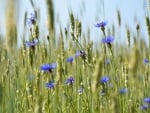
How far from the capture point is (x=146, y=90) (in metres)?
1.82

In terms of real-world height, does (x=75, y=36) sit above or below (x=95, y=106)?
above

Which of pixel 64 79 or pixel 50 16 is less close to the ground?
pixel 50 16

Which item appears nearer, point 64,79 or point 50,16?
point 50,16

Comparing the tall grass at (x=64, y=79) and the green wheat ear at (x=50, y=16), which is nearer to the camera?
the green wheat ear at (x=50, y=16)

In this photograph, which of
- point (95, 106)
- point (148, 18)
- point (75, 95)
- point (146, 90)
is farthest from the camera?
point (146, 90)

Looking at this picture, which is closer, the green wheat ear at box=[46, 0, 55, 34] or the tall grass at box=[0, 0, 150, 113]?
the green wheat ear at box=[46, 0, 55, 34]

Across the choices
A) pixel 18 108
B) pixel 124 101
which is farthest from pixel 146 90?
pixel 18 108

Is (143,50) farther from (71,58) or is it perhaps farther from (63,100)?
(63,100)

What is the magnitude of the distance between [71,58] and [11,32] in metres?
1.36

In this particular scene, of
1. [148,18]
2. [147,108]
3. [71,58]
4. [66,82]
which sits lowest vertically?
[147,108]

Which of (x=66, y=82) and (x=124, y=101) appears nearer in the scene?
(x=124, y=101)

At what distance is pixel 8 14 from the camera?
555 millimetres

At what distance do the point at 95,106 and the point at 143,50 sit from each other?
34.2 inches

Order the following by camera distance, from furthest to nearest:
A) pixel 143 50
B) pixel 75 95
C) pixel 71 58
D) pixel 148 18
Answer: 1. pixel 143 50
2. pixel 71 58
3. pixel 75 95
4. pixel 148 18
